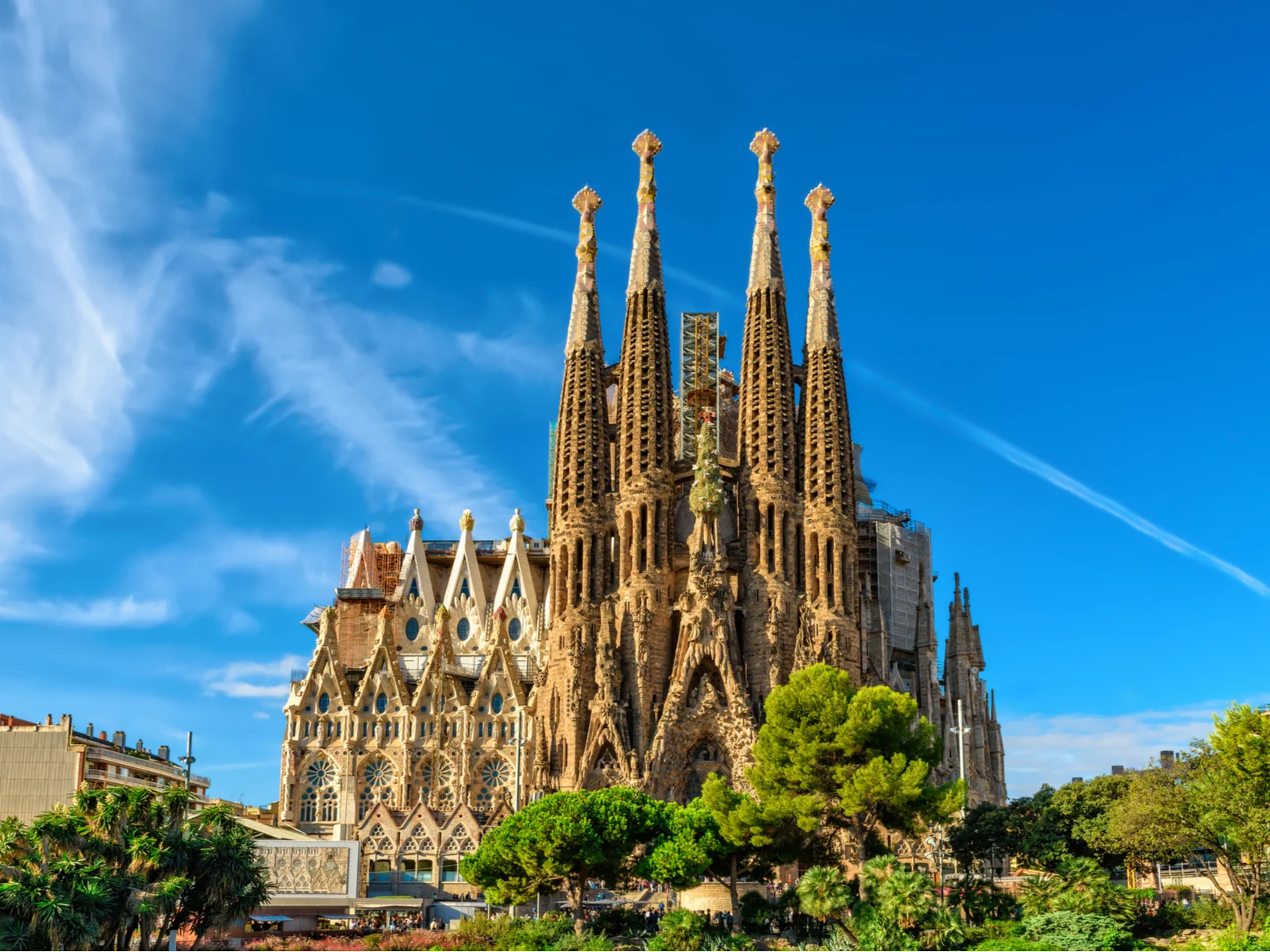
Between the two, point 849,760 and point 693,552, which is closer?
point 849,760

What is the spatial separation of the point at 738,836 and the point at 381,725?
2793 centimetres

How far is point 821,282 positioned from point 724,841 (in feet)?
117

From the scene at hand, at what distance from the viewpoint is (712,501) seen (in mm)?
61969

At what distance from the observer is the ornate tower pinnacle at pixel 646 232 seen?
68.1 meters

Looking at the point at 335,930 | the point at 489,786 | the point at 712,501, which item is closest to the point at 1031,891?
the point at 335,930

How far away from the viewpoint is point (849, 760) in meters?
42.6

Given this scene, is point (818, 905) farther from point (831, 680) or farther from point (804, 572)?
point (804, 572)

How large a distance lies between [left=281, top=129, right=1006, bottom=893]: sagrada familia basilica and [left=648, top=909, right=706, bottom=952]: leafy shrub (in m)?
21.4

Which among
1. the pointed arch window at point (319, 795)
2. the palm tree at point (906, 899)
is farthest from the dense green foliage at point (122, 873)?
the pointed arch window at point (319, 795)

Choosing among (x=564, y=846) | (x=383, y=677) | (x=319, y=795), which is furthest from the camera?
(x=383, y=677)

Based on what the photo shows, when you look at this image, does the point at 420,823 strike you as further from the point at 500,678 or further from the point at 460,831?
the point at 500,678

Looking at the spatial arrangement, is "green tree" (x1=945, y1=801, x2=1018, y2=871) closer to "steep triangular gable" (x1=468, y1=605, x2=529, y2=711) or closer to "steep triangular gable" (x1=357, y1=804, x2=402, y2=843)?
"steep triangular gable" (x1=357, y1=804, x2=402, y2=843)

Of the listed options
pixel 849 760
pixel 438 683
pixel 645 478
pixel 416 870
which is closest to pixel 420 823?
pixel 416 870

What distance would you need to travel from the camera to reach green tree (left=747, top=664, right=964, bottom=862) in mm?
40969
